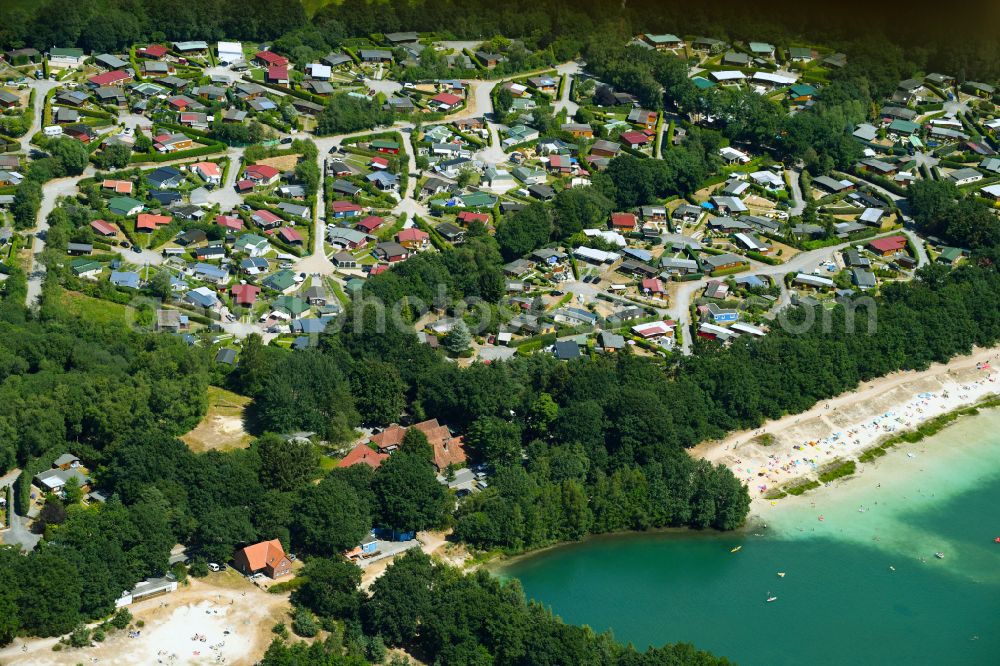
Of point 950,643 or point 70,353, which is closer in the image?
point 950,643

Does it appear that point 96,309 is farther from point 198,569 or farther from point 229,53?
point 229,53

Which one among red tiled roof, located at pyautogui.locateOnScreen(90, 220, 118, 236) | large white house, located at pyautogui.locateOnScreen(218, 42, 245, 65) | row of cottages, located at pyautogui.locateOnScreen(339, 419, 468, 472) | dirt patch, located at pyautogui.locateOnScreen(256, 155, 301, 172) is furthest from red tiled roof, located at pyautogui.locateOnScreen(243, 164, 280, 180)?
row of cottages, located at pyautogui.locateOnScreen(339, 419, 468, 472)

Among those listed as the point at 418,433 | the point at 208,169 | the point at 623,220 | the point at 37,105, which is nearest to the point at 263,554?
the point at 418,433

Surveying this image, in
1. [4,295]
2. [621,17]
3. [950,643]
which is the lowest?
[950,643]

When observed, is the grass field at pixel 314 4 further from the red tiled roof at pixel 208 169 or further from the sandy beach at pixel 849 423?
the sandy beach at pixel 849 423

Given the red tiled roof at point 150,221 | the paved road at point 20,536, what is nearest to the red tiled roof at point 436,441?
the paved road at point 20,536

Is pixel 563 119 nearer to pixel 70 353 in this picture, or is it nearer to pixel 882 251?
pixel 882 251

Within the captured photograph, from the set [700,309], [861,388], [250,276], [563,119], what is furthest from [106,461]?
[563,119]
